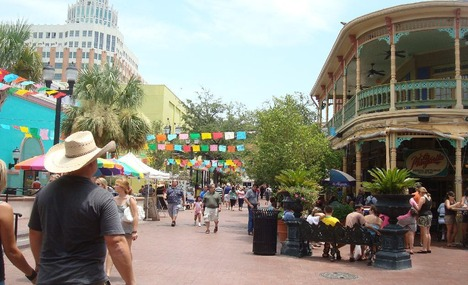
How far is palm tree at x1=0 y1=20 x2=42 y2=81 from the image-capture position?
18016 mm

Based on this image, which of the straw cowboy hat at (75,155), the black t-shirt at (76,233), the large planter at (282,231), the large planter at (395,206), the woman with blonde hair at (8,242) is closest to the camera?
the black t-shirt at (76,233)

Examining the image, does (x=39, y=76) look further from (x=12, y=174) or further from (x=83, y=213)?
(x=83, y=213)

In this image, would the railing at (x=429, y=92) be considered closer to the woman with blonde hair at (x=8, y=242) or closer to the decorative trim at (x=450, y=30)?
the decorative trim at (x=450, y=30)

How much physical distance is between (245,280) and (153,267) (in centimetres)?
202

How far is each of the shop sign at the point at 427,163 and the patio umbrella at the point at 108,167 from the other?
11011 millimetres

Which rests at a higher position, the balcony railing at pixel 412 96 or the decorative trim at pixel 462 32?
the decorative trim at pixel 462 32

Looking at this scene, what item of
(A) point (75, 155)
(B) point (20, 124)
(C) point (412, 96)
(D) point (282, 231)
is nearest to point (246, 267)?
(D) point (282, 231)

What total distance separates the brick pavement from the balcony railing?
16.5 feet

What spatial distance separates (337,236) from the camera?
10.5m

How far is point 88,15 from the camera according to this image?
6078 inches

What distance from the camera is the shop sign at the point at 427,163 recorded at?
17781mm

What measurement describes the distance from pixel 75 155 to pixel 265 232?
817cm

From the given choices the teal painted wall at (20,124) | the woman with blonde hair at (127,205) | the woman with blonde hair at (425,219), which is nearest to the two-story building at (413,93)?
the woman with blonde hair at (425,219)

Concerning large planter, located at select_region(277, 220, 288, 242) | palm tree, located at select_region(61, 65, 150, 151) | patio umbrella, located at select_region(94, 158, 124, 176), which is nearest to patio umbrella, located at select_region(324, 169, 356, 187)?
large planter, located at select_region(277, 220, 288, 242)
